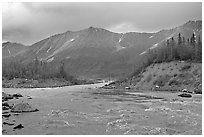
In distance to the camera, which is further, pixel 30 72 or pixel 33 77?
pixel 30 72

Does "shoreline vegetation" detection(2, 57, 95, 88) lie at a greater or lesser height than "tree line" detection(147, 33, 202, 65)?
lesser

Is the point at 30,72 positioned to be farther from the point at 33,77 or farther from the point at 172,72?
the point at 172,72

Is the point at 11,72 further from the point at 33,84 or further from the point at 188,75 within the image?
the point at 188,75

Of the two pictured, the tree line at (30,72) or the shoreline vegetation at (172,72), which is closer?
the shoreline vegetation at (172,72)

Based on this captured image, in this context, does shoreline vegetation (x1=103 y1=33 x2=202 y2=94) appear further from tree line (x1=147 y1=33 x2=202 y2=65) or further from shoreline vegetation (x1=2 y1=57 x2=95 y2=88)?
shoreline vegetation (x1=2 y1=57 x2=95 y2=88)

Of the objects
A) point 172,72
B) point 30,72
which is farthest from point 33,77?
point 172,72

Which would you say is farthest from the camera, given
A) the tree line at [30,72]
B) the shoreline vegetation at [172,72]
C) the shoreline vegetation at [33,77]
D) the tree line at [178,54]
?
the tree line at [30,72]

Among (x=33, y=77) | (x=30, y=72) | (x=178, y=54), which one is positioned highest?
(x=178, y=54)

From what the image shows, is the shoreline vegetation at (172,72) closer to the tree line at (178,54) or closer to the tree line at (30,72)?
the tree line at (178,54)

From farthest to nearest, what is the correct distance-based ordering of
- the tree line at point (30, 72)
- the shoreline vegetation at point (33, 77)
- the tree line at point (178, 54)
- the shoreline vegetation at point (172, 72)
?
the tree line at point (30, 72) → the shoreline vegetation at point (33, 77) → the tree line at point (178, 54) → the shoreline vegetation at point (172, 72)

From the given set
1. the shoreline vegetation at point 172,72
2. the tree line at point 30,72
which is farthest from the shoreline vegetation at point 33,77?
the shoreline vegetation at point 172,72

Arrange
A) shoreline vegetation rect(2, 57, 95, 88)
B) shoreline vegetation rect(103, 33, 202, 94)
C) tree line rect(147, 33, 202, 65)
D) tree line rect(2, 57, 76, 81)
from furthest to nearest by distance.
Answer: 1. tree line rect(2, 57, 76, 81)
2. shoreline vegetation rect(2, 57, 95, 88)
3. tree line rect(147, 33, 202, 65)
4. shoreline vegetation rect(103, 33, 202, 94)

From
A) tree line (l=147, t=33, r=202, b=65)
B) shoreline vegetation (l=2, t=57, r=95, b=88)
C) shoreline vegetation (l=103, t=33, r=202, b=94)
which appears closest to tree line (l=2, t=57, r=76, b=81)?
shoreline vegetation (l=2, t=57, r=95, b=88)

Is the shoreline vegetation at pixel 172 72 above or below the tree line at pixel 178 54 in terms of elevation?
below
